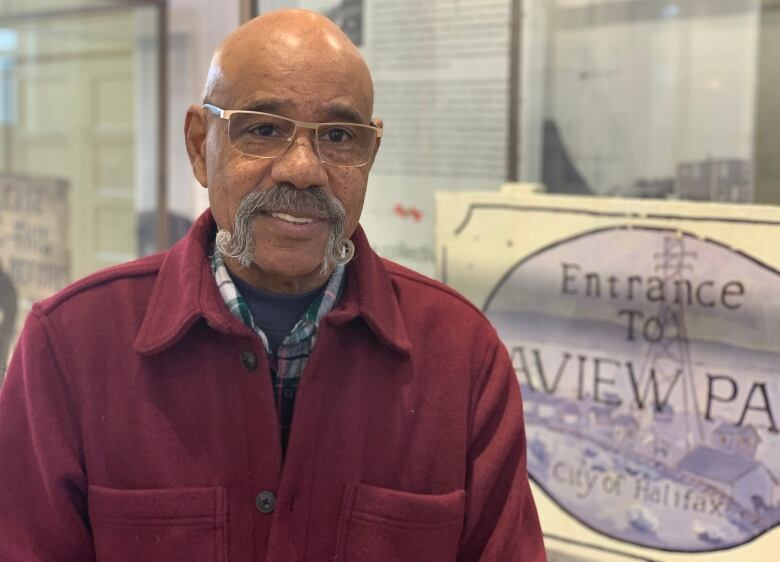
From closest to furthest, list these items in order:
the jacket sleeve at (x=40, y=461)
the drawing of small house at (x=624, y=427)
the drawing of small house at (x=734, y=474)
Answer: the jacket sleeve at (x=40, y=461) → the drawing of small house at (x=734, y=474) → the drawing of small house at (x=624, y=427)

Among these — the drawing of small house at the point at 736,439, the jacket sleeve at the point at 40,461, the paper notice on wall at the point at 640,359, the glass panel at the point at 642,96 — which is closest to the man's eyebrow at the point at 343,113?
the jacket sleeve at the point at 40,461

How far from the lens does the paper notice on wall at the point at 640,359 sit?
1.46m

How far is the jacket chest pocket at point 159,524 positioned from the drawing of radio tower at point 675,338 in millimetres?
808

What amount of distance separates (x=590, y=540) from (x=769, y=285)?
0.51 meters

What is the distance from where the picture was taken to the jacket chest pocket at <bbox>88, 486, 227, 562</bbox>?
970mm

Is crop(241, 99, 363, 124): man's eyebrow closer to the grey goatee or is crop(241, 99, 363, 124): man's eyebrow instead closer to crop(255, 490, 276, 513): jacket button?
the grey goatee

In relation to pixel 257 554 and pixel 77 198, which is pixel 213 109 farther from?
pixel 77 198

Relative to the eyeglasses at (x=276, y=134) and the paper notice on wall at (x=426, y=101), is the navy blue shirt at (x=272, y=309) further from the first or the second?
the paper notice on wall at (x=426, y=101)

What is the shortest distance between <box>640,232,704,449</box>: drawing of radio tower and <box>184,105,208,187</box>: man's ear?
782 millimetres

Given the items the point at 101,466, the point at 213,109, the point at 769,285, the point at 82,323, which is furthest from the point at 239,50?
the point at 769,285

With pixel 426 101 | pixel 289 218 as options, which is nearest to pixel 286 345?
pixel 289 218

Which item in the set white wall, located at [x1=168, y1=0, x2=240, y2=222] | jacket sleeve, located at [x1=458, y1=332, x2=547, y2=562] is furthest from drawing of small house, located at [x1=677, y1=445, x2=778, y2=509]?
white wall, located at [x1=168, y1=0, x2=240, y2=222]

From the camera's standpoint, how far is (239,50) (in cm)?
99

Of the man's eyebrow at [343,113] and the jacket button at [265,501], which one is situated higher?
the man's eyebrow at [343,113]
